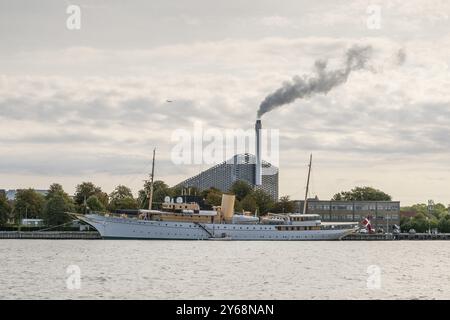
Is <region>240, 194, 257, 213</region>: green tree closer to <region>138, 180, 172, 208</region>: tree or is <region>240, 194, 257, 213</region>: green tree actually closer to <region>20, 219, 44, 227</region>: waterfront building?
<region>138, 180, 172, 208</region>: tree

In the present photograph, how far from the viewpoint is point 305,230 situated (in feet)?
505

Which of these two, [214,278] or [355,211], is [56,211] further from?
[214,278]

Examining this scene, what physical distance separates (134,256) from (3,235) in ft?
231

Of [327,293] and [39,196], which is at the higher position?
[39,196]

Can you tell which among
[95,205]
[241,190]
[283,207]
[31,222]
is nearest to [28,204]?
[31,222]

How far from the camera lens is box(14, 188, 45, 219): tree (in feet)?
564

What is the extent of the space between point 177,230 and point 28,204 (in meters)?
46.8

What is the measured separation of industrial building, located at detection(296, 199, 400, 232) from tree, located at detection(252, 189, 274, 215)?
1831 cm

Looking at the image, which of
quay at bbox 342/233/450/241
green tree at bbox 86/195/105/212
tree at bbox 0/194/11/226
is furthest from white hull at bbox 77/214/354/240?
tree at bbox 0/194/11/226

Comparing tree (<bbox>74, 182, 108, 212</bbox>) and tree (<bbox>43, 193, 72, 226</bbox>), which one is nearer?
tree (<bbox>43, 193, 72, 226</bbox>)
